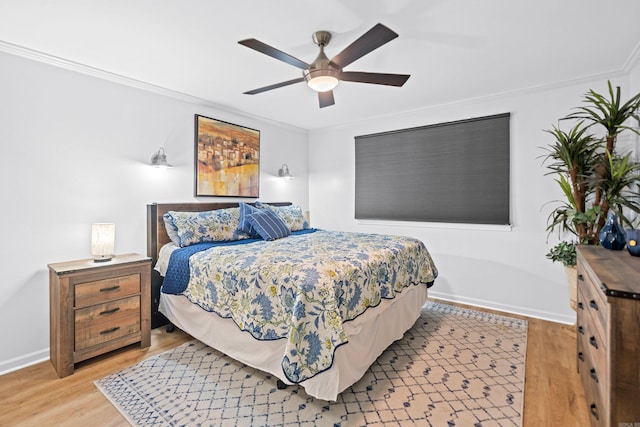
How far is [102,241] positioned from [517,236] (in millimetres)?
4136

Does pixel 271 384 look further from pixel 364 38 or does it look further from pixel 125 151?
pixel 125 151

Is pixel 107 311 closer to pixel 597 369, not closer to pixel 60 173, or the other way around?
pixel 60 173

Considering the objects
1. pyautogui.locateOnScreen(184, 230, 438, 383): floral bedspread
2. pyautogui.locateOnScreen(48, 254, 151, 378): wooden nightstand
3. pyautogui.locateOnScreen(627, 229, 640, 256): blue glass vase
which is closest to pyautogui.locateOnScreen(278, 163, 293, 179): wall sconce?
pyautogui.locateOnScreen(184, 230, 438, 383): floral bedspread

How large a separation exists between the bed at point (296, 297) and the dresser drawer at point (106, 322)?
0.31m

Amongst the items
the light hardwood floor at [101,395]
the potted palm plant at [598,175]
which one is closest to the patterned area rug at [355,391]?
the light hardwood floor at [101,395]

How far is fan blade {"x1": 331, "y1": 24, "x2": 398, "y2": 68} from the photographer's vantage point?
167 centimetres

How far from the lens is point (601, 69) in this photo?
281 cm

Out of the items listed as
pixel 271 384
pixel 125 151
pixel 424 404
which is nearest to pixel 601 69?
pixel 424 404

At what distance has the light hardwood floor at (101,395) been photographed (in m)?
1.75

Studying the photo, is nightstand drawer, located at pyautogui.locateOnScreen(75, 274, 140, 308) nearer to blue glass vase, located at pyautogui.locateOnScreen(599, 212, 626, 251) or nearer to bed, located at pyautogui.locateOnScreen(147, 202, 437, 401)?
bed, located at pyautogui.locateOnScreen(147, 202, 437, 401)

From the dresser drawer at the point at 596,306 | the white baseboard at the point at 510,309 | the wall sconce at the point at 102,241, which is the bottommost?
the white baseboard at the point at 510,309

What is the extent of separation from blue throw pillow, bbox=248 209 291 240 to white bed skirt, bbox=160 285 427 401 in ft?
3.21

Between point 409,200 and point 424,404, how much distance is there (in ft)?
8.84

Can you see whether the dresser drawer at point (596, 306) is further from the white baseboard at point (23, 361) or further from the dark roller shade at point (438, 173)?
the white baseboard at point (23, 361)
